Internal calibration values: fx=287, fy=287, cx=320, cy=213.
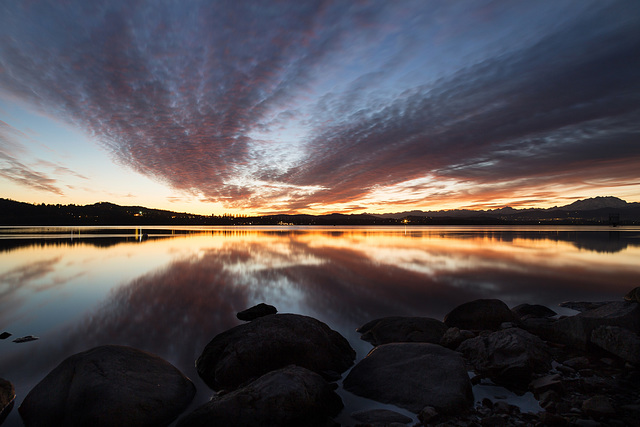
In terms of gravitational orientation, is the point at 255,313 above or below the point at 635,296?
below

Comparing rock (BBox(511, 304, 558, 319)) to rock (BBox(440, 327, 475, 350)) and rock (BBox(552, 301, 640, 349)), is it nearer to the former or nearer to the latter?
rock (BBox(552, 301, 640, 349))

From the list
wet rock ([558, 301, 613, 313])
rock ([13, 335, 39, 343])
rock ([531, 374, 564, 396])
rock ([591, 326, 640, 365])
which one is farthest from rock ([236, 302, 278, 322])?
wet rock ([558, 301, 613, 313])

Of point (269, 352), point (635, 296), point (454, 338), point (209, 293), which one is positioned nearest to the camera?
point (269, 352)

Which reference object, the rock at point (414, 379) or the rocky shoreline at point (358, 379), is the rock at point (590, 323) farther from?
the rock at point (414, 379)

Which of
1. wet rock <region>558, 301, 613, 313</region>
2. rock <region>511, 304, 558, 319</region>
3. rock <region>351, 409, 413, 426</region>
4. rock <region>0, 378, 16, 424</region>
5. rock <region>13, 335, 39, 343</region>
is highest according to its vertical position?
rock <region>0, 378, 16, 424</region>

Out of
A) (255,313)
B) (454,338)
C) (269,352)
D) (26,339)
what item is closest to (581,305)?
(454,338)

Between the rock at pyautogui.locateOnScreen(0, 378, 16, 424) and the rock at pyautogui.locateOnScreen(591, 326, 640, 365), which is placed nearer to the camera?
the rock at pyautogui.locateOnScreen(0, 378, 16, 424)

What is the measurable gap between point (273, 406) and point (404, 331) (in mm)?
4962

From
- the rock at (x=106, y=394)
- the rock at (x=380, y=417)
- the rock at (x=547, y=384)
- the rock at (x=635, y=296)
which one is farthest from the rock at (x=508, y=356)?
the rock at (x=635, y=296)

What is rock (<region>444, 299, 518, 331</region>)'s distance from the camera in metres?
9.33

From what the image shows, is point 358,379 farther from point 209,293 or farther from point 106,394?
point 209,293

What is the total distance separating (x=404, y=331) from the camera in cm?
839

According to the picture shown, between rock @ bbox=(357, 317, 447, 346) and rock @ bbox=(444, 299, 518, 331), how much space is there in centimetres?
120

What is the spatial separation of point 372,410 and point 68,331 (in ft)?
34.7
